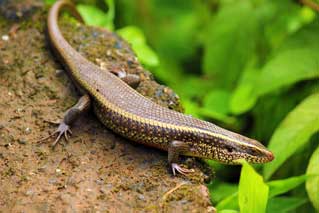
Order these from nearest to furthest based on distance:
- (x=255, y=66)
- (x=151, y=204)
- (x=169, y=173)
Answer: (x=151, y=204) → (x=169, y=173) → (x=255, y=66)

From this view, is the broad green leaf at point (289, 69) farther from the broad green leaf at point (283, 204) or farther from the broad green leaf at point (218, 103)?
the broad green leaf at point (283, 204)

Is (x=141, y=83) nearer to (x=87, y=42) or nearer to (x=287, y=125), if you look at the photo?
(x=87, y=42)

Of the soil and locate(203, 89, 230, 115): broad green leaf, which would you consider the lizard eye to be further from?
locate(203, 89, 230, 115): broad green leaf

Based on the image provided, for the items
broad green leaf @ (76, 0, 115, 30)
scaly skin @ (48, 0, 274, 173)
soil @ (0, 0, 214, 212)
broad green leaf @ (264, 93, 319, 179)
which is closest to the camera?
soil @ (0, 0, 214, 212)

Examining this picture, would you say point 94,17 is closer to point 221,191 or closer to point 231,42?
point 231,42

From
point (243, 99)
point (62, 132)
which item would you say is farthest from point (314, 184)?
point (62, 132)

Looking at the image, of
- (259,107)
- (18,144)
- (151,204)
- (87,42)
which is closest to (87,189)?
(151,204)

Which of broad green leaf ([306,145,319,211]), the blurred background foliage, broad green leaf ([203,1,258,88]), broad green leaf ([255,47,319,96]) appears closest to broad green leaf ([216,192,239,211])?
the blurred background foliage
